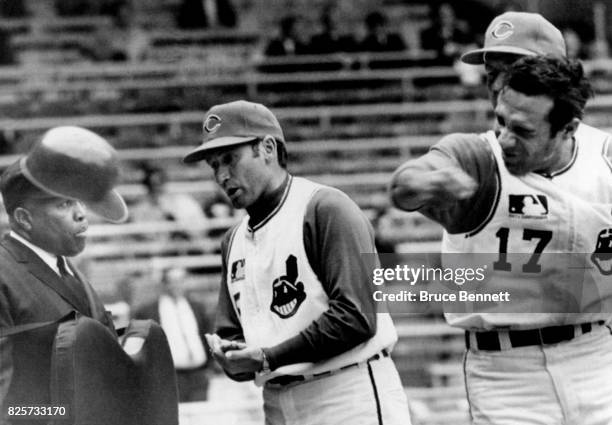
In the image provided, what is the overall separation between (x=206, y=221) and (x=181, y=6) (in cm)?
460

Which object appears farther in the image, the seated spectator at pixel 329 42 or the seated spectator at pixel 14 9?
the seated spectator at pixel 14 9

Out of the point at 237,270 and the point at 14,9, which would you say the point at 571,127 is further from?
the point at 14,9

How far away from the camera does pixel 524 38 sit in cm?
405

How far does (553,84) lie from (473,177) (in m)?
0.41

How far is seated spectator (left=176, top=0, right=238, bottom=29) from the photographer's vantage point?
13.5 m

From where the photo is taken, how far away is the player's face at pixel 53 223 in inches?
150

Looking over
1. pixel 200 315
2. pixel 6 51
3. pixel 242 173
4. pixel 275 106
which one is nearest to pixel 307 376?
pixel 242 173

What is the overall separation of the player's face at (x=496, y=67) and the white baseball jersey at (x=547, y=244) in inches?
10.1

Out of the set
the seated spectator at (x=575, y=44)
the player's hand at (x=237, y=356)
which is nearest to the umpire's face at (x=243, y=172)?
the player's hand at (x=237, y=356)

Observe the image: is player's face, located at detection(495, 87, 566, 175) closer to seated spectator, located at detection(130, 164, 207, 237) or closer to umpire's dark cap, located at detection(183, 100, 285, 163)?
umpire's dark cap, located at detection(183, 100, 285, 163)

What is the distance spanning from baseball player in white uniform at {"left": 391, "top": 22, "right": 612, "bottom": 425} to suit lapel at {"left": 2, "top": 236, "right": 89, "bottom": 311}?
1147mm

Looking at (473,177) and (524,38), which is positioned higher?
(524,38)

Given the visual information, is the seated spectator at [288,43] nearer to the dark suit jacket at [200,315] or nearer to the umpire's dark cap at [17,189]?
the dark suit jacket at [200,315]

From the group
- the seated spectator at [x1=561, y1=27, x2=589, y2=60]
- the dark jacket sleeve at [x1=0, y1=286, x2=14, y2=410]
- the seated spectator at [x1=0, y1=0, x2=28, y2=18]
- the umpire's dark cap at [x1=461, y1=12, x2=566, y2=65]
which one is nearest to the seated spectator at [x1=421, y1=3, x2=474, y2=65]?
the seated spectator at [x1=561, y1=27, x2=589, y2=60]
